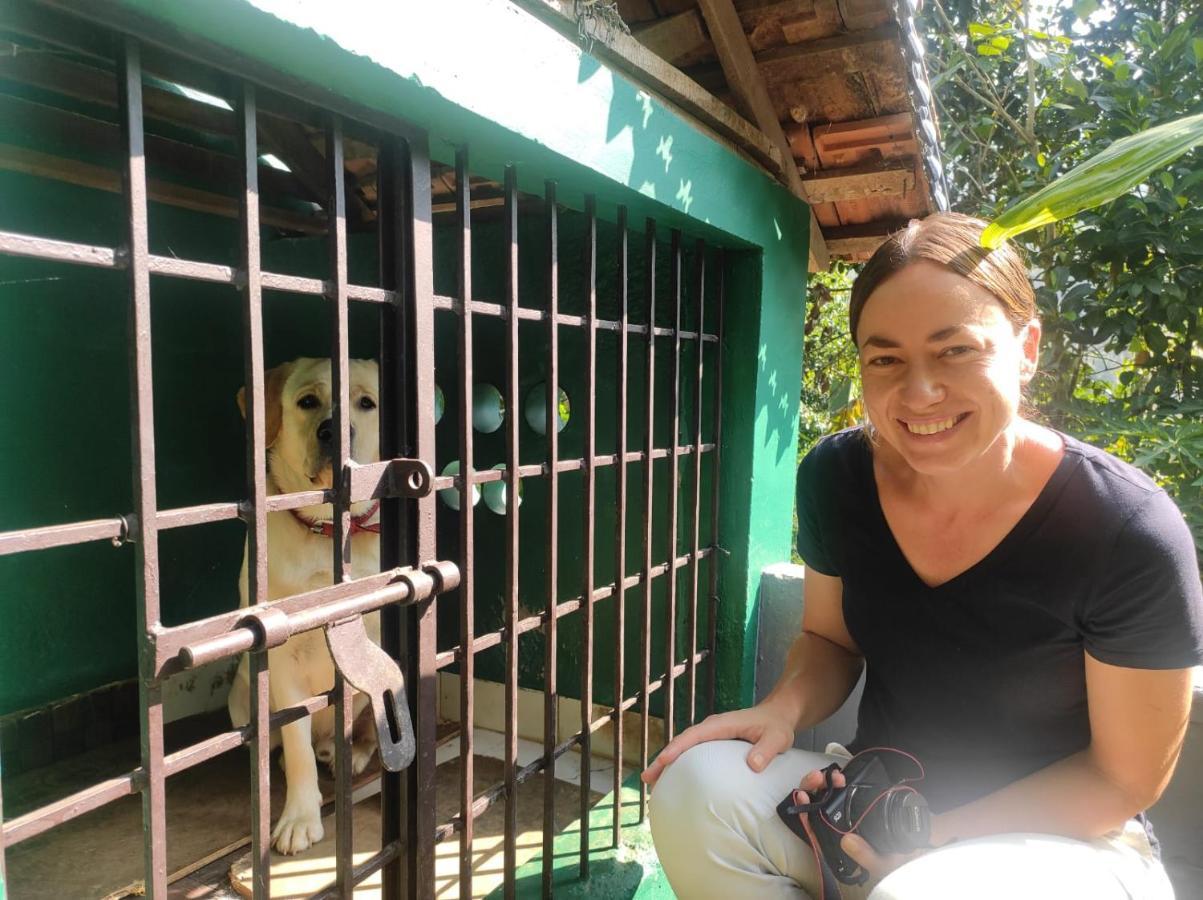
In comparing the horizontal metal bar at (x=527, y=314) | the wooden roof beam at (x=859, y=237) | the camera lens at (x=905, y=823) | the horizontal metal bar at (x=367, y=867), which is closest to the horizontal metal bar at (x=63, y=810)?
the horizontal metal bar at (x=367, y=867)

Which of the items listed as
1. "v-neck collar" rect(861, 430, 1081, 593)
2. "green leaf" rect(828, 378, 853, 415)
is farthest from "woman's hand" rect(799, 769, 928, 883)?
"green leaf" rect(828, 378, 853, 415)

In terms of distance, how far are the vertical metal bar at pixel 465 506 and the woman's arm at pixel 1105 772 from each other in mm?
1095

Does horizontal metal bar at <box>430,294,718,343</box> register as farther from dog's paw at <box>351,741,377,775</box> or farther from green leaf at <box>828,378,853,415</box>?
green leaf at <box>828,378,853,415</box>

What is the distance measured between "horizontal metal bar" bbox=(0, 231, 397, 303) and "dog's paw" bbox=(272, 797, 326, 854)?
186 centimetres

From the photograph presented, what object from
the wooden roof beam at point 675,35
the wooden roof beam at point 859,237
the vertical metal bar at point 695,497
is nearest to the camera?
the wooden roof beam at point 675,35

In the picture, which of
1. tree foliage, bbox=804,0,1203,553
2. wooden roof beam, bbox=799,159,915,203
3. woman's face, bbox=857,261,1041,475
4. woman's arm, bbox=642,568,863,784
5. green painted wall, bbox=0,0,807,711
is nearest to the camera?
woman's face, bbox=857,261,1041,475

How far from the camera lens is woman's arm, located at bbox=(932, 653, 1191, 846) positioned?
60.9 inches

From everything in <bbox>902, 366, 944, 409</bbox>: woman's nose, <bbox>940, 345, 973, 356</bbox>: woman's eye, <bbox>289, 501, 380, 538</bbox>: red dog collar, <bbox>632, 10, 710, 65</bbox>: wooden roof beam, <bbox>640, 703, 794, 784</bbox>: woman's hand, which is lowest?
<bbox>640, 703, 794, 784</bbox>: woman's hand

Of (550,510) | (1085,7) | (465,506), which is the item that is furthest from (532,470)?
(1085,7)

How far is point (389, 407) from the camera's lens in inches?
69.6

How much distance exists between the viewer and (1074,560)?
160 cm

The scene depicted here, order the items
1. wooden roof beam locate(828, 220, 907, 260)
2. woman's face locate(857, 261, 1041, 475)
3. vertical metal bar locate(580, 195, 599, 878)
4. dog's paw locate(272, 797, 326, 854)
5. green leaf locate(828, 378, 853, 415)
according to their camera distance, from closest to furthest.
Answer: woman's face locate(857, 261, 1041, 475), vertical metal bar locate(580, 195, 599, 878), dog's paw locate(272, 797, 326, 854), wooden roof beam locate(828, 220, 907, 260), green leaf locate(828, 378, 853, 415)

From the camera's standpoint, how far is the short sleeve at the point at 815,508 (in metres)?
2.11

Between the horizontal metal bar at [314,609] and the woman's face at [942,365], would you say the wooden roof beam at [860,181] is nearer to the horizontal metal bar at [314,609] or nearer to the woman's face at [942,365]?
the woman's face at [942,365]
